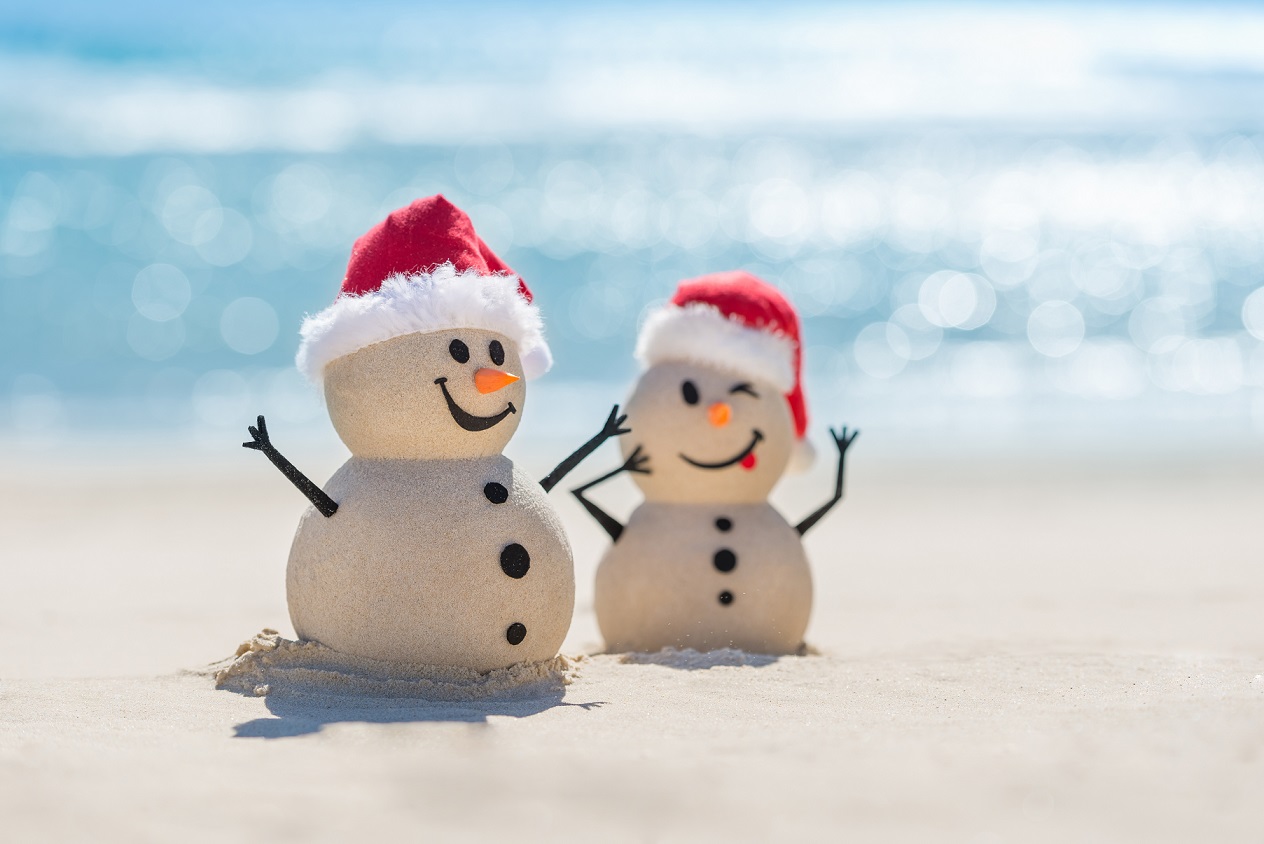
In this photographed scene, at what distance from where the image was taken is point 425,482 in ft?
15.6

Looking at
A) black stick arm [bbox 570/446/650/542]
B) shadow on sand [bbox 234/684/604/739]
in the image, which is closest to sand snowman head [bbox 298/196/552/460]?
shadow on sand [bbox 234/684/604/739]

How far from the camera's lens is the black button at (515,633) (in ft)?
15.5

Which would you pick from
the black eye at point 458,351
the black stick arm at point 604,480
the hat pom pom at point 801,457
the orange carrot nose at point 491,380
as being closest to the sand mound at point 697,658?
the black stick arm at point 604,480

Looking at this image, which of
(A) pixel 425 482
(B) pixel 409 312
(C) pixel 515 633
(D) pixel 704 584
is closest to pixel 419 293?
(B) pixel 409 312

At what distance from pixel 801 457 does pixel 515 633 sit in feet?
7.22

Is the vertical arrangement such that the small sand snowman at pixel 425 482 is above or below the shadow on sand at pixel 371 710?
above

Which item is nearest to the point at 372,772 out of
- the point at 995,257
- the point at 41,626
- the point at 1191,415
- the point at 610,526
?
the point at 610,526

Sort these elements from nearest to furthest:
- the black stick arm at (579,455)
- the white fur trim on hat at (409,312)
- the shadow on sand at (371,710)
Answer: the shadow on sand at (371,710) → the white fur trim on hat at (409,312) → the black stick arm at (579,455)

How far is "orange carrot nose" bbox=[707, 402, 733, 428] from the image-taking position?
582cm

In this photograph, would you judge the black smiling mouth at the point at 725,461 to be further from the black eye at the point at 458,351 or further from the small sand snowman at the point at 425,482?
the black eye at the point at 458,351

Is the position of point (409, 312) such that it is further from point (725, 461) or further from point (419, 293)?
point (725, 461)

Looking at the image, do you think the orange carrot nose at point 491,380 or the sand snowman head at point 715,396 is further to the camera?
the sand snowman head at point 715,396

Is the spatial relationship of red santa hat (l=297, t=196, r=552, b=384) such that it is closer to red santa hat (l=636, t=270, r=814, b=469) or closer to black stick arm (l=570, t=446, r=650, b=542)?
black stick arm (l=570, t=446, r=650, b=542)

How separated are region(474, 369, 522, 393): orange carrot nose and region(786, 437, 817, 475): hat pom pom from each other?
6.82ft
